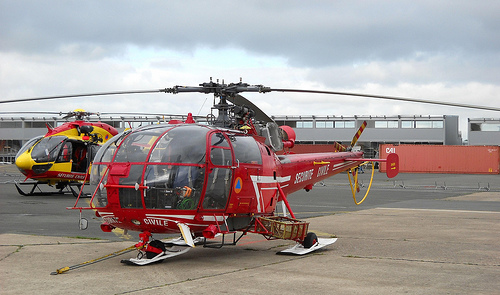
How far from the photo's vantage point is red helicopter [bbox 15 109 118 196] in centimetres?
2550

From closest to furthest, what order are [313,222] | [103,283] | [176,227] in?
[103,283] < [176,227] < [313,222]

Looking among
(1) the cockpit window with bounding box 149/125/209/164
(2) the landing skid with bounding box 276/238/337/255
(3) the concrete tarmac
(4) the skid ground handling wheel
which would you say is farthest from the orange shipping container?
(1) the cockpit window with bounding box 149/125/209/164

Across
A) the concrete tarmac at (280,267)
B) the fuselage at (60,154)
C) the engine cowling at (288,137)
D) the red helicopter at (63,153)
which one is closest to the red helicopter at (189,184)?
the concrete tarmac at (280,267)

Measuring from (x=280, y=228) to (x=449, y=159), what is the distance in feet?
188

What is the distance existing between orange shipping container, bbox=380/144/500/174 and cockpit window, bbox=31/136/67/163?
4448cm

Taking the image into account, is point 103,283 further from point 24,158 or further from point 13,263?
point 24,158

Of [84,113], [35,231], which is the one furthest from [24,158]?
[35,231]

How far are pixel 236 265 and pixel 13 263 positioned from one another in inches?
147

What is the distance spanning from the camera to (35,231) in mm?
14047

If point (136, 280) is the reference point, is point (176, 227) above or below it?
above

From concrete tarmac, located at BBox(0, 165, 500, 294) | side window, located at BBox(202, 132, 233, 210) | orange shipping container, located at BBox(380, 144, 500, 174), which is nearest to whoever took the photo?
concrete tarmac, located at BBox(0, 165, 500, 294)

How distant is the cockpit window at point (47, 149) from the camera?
25484 mm

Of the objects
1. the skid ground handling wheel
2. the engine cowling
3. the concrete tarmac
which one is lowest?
the concrete tarmac

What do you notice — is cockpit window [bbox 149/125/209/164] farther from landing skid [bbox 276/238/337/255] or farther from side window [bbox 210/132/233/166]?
landing skid [bbox 276/238/337/255]
